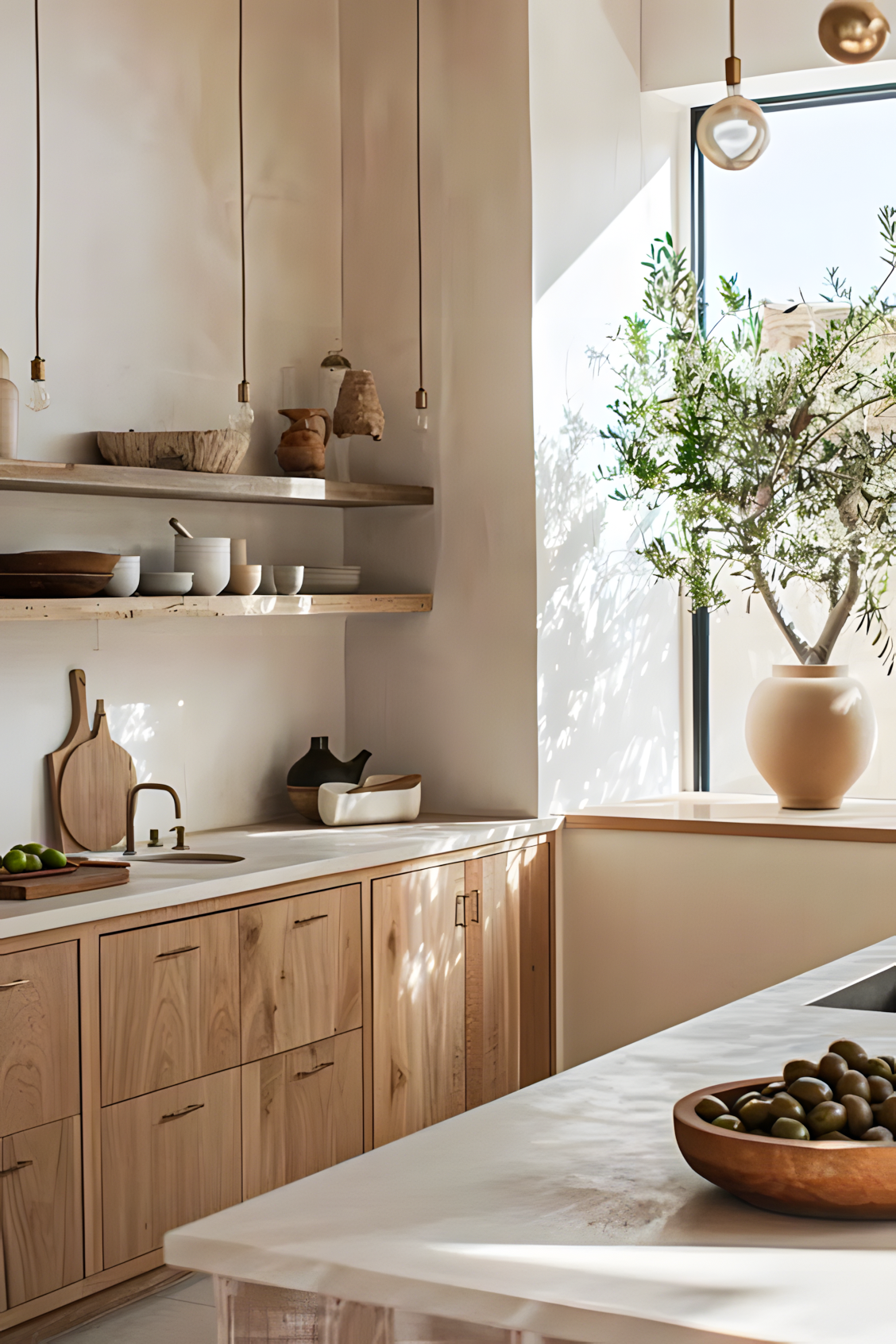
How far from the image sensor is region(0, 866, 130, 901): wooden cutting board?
10.8ft

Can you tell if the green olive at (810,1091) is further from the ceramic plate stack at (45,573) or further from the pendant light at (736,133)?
the ceramic plate stack at (45,573)

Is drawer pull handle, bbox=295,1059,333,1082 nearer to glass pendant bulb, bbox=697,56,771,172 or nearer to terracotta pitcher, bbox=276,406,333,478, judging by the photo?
terracotta pitcher, bbox=276,406,333,478

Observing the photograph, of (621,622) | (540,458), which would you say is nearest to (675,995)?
(621,622)

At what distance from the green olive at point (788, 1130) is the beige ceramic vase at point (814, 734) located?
3.34 meters

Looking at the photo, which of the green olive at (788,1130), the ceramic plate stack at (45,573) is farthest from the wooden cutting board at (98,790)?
the green olive at (788,1130)

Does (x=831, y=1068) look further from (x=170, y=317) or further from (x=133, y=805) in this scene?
(x=170, y=317)

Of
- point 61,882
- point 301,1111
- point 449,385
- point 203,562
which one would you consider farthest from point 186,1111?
point 449,385

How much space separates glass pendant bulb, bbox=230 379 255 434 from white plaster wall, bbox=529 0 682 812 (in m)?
0.86

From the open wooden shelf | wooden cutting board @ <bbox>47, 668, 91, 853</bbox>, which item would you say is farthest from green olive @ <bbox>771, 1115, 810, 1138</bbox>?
wooden cutting board @ <bbox>47, 668, 91, 853</bbox>

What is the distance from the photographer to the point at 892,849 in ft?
14.2

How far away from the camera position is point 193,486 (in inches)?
160

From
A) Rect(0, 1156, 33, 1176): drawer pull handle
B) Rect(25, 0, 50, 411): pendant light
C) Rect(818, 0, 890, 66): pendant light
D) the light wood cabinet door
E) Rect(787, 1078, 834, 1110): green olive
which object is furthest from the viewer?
the light wood cabinet door

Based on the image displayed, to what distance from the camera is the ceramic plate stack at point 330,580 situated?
15.3 ft

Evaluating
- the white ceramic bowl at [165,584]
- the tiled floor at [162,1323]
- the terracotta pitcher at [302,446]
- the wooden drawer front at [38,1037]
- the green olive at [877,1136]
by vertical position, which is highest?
the terracotta pitcher at [302,446]
